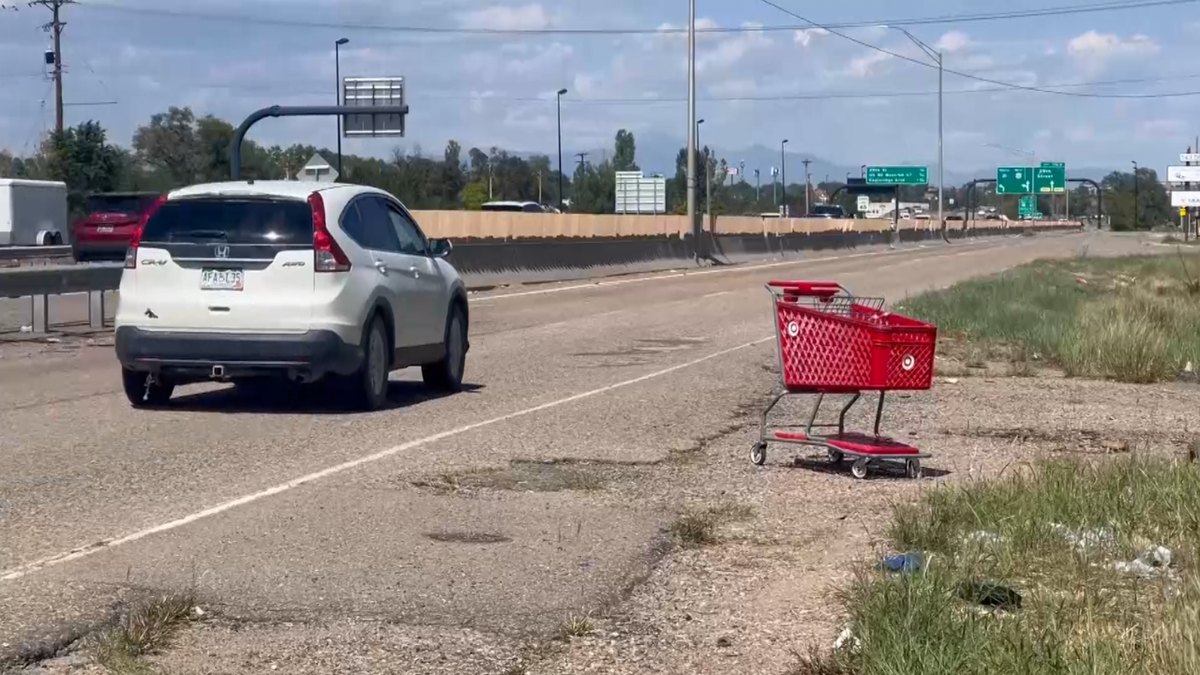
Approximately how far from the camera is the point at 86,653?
583 cm

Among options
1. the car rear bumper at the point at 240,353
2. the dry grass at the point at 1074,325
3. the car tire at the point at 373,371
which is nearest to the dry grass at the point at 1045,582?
the car rear bumper at the point at 240,353

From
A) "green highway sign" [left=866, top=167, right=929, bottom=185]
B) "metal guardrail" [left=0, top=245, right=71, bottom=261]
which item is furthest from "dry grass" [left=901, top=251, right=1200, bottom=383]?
"green highway sign" [left=866, top=167, right=929, bottom=185]

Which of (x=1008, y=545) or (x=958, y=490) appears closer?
(x=1008, y=545)

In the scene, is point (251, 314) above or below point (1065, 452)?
above

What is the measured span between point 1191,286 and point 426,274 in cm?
1997

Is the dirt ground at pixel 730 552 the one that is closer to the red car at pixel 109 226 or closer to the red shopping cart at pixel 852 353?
the red shopping cart at pixel 852 353

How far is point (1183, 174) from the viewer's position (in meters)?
86.9

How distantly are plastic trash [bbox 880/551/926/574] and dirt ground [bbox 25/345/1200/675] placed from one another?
222mm

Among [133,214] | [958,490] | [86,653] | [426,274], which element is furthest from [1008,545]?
[133,214]

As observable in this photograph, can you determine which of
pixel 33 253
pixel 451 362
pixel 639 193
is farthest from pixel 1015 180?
A: pixel 451 362

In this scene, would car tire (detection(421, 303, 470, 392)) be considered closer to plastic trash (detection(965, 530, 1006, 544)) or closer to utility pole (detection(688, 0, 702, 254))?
plastic trash (detection(965, 530, 1006, 544))

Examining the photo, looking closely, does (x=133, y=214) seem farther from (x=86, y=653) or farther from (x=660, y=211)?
(x=660, y=211)

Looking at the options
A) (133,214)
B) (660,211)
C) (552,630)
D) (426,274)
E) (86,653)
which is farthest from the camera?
(660,211)

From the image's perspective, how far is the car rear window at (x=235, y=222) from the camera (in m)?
12.4
